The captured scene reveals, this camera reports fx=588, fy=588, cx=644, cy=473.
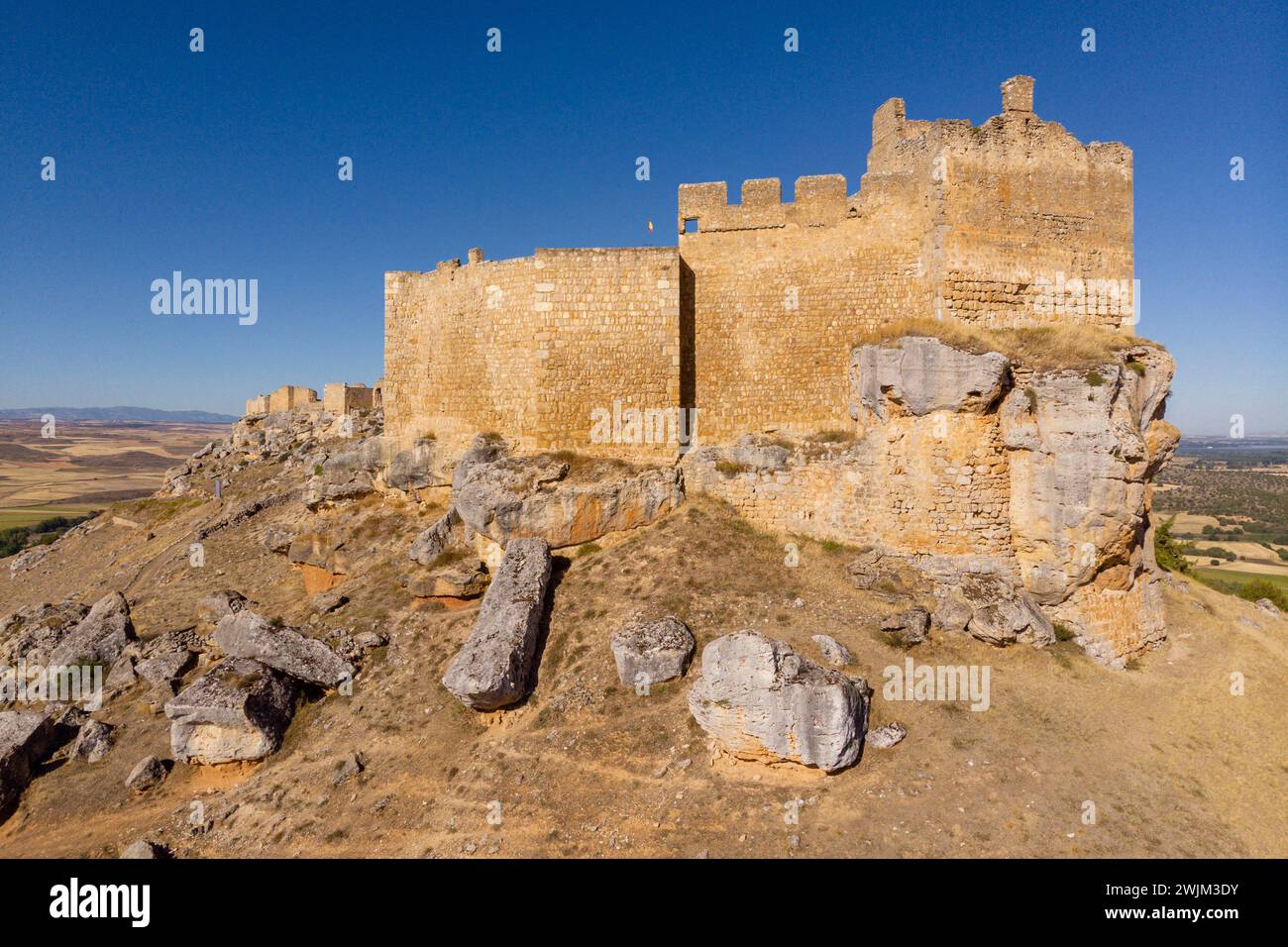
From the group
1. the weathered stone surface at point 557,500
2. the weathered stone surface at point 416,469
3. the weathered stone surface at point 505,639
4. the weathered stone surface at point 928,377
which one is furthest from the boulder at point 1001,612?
the weathered stone surface at point 416,469

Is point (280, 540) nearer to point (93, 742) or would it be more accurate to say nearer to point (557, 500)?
point (93, 742)

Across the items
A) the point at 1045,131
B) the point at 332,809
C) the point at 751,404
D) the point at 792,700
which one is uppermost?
the point at 1045,131

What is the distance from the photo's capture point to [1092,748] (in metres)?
9.27

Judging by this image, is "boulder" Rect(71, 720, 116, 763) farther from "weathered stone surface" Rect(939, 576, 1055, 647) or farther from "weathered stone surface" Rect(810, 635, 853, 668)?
"weathered stone surface" Rect(939, 576, 1055, 647)

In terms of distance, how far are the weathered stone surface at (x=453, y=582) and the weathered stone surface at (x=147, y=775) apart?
5.48 m

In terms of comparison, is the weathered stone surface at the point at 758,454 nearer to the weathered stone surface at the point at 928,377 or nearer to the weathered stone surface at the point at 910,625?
the weathered stone surface at the point at 928,377

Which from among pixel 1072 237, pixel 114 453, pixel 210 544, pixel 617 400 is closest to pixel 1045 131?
pixel 1072 237

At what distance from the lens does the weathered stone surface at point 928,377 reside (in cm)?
1194

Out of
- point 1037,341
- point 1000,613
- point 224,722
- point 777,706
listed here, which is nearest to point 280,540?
point 224,722

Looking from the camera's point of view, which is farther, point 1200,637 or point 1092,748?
point 1200,637

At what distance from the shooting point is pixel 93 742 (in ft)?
40.1

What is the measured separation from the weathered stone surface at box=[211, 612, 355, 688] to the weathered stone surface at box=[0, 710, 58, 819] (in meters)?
3.86
